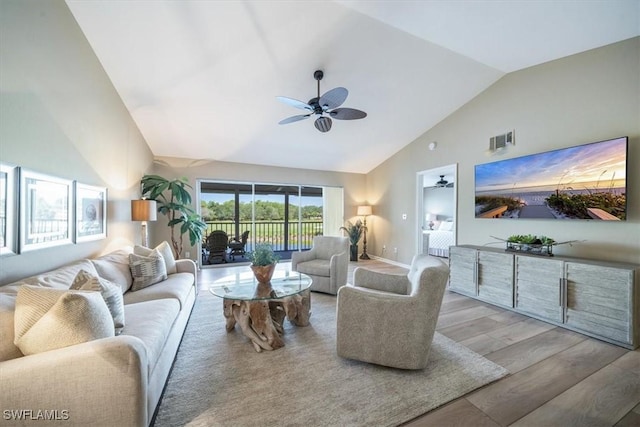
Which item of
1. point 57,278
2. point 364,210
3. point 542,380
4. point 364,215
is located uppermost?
point 364,210

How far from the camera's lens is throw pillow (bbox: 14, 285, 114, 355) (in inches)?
46.3

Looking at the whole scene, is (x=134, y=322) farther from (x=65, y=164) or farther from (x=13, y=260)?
(x=65, y=164)

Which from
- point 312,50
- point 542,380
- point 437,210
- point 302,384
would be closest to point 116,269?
point 302,384

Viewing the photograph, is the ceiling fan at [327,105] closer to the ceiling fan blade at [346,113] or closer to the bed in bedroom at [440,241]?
the ceiling fan blade at [346,113]

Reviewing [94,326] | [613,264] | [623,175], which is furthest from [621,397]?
[94,326]

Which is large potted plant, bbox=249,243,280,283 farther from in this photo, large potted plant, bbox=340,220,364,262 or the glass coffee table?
large potted plant, bbox=340,220,364,262

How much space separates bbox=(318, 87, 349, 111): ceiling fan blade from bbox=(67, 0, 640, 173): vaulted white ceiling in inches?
29.4

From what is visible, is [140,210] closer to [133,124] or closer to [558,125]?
[133,124]

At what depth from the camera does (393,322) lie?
1.90 meters

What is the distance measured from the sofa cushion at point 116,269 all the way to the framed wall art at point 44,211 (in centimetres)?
35

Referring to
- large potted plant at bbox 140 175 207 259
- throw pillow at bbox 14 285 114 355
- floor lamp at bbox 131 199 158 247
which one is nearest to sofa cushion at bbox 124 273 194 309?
throw pillow at bbox 14 285 114 355

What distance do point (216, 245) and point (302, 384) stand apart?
452 cm

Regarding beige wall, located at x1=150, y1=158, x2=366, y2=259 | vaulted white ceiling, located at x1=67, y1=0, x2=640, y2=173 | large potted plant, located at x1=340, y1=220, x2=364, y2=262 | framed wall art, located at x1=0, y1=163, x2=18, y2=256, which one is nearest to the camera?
framed wall art, located at x1=0, y1=163, x2=18, y2=256

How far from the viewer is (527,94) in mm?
3410
